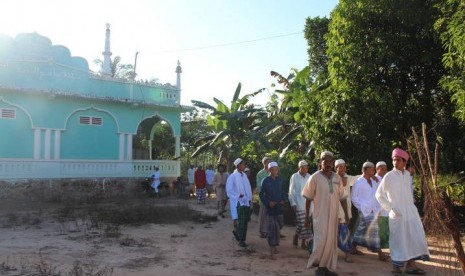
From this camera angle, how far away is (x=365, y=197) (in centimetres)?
698

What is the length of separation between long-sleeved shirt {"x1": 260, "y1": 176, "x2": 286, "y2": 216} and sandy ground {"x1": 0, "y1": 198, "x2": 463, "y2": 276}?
69 cm

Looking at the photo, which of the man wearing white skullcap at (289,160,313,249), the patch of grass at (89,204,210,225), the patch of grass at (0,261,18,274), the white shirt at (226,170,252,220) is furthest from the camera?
the patch of grass at (89,204,210,225)

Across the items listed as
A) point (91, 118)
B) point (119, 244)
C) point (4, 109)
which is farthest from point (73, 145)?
point (119, 244)

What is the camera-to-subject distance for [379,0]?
8977 mm

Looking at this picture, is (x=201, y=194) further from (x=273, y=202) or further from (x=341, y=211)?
(x=341, y=211)

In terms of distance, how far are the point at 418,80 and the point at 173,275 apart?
6.55 m

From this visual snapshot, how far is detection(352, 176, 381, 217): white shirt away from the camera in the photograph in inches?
273

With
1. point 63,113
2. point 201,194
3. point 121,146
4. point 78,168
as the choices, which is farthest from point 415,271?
point 121,146

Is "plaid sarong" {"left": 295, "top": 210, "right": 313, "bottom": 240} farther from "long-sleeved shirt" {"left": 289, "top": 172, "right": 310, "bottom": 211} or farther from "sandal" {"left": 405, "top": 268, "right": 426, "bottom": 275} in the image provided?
"sandal" {"left": 405, "top": 268, "right": 426, "bottom": 275}

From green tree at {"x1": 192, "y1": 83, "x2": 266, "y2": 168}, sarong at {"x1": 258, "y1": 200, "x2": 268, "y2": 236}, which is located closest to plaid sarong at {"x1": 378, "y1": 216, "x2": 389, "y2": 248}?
sarong at {"x1": 258, "y1": 200, "x2": 268, "y2": 236}

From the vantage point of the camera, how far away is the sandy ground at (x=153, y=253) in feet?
19.9

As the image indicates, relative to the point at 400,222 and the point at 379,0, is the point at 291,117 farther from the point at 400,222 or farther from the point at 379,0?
the point at 400,222

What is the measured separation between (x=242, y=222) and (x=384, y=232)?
7.64ft

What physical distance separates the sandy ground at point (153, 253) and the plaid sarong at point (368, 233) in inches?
9.9
